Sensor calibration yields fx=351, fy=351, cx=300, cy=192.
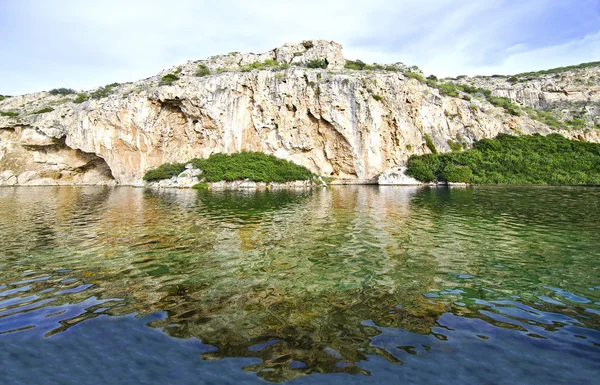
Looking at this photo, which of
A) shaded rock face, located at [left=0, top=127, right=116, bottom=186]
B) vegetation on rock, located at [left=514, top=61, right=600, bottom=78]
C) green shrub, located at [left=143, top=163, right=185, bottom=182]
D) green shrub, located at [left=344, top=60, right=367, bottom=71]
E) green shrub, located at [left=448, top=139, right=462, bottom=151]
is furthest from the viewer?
vegetation on rock, located at [left=514, top=61, right=600, bottom=78]

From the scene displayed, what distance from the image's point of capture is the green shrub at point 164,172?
5800cm

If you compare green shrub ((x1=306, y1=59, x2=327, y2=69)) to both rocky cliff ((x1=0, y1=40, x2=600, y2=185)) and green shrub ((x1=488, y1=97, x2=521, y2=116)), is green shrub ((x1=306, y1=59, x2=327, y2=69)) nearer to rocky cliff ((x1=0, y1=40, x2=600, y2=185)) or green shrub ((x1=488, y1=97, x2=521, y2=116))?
rocky cliff ((x1=0, y1=40, x2=600, y2=185))

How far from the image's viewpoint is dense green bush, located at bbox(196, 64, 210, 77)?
224 ft

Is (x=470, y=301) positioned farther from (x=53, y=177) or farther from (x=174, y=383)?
(x=53, y=177)

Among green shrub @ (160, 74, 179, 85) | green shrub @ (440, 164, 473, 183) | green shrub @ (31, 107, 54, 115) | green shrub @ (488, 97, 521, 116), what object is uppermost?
green shrub @ (160, 74, 179, 85)

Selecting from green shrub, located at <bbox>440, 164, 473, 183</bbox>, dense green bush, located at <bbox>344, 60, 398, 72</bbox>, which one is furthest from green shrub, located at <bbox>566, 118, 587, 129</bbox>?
dense green bush, located at <bbox>344, 60, 398, 72</bbox>

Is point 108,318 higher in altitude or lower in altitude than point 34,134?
lower

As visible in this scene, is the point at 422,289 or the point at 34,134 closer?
the point at 422,289

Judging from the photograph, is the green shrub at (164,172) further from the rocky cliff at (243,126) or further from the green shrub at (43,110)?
the green shrub at (43,110)

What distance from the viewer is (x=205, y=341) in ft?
18.1

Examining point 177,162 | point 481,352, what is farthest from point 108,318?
point 177,162

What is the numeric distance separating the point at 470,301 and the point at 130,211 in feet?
68.3

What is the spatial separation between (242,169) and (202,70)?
89.4ft

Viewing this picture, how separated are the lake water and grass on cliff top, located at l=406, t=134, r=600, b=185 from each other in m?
44.5
